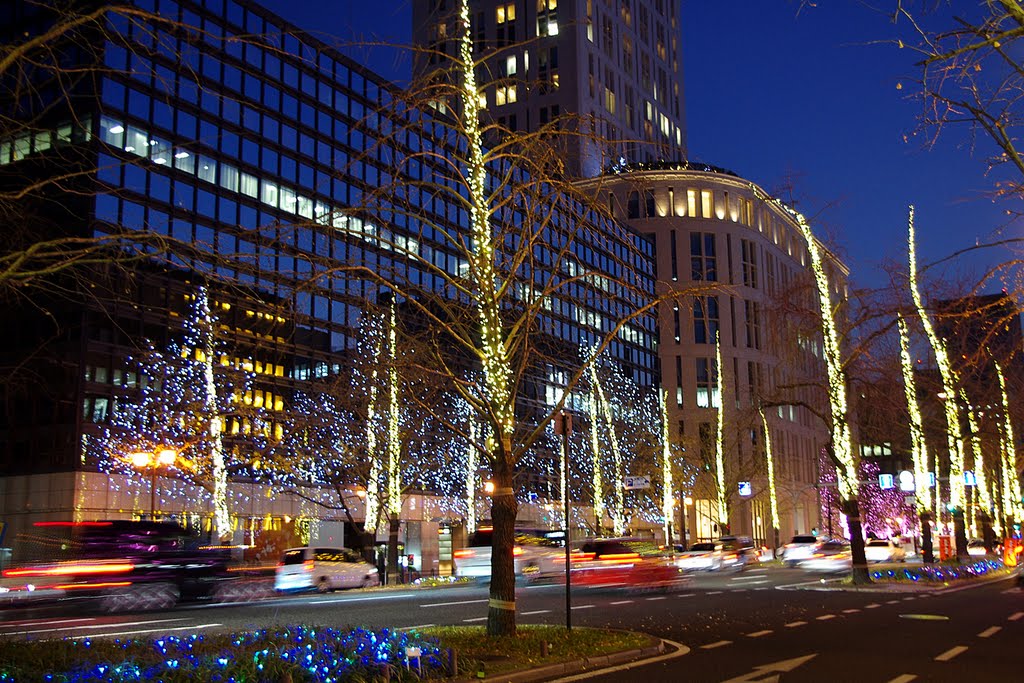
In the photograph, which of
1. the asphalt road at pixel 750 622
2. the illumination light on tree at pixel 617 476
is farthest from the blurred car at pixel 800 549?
the asphalt road at pixel 750 622

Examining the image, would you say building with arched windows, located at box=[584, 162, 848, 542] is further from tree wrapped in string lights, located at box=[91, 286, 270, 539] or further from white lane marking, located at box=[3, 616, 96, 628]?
white lane marking, located at box=[3, 616, 96, 628]

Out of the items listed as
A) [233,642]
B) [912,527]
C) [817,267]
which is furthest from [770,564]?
[912,527]

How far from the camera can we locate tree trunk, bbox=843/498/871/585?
1326 inches

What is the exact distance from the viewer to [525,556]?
Answer: 38906 millimetres

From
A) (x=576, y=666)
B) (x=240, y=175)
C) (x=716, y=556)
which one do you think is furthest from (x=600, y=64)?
(x=576, y=666)

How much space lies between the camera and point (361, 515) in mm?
61500

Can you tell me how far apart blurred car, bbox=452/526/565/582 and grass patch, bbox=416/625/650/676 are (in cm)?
1965

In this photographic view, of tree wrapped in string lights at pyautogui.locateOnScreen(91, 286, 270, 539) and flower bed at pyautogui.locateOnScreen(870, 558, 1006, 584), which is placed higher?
tree wrapped in string lights at pyautogui.locateOnScreen(91, 286, 270, 539)

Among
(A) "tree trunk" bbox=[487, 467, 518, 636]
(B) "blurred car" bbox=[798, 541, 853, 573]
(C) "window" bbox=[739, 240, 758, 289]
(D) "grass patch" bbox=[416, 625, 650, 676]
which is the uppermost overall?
(C) "window" bbox=[739, 240, 758, 289]

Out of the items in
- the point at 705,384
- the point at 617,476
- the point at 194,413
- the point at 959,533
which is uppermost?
Answer: the point at 705,384

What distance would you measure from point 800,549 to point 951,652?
138 feet

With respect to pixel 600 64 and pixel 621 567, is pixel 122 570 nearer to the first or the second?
pixel 621 567

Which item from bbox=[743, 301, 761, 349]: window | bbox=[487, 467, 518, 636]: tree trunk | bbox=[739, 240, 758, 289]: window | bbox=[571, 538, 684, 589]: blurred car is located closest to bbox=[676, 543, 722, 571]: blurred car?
bbox=[571, 538, 684, 589]: blurred car

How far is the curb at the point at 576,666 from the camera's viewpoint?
12.6 m
